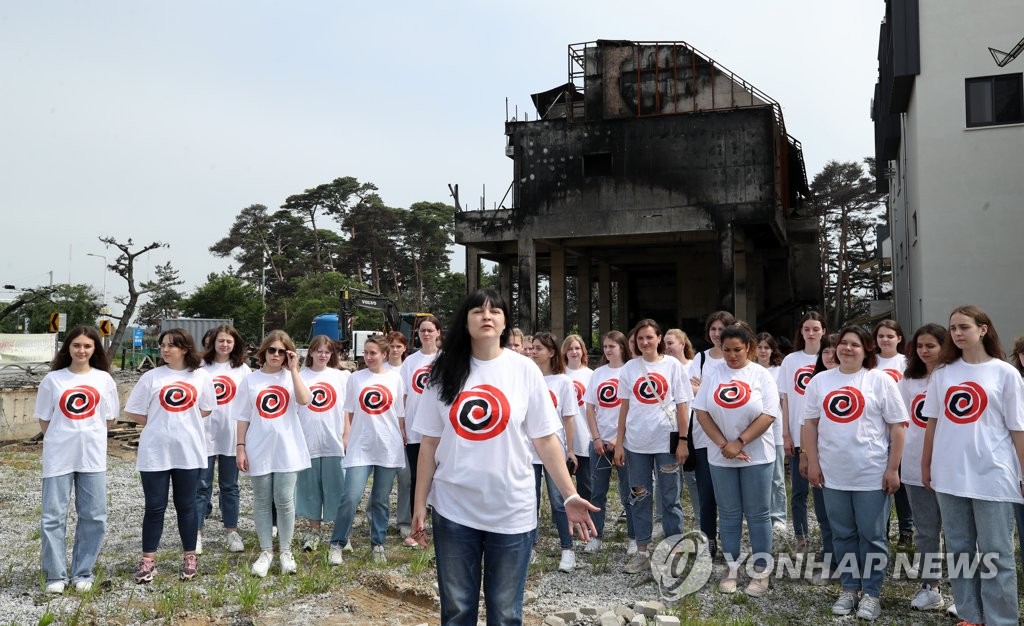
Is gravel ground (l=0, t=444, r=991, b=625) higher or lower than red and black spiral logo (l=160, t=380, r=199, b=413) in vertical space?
lower

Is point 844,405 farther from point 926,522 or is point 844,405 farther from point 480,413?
point 480,413

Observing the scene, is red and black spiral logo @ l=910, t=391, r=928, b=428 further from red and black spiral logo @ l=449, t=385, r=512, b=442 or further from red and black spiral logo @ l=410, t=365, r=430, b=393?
red and black spiral logo @ l=410, t=365, r=430, b=393

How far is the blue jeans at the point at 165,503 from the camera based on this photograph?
218 inches

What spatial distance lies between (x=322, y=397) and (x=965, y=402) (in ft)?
15.9

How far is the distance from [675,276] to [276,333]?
30296mm

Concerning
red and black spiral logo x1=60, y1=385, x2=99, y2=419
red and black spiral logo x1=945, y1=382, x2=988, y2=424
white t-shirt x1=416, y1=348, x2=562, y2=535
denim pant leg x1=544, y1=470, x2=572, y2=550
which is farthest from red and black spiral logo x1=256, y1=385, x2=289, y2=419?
red and black spiral logo x1=945, y1=382, x2=988, y2=424

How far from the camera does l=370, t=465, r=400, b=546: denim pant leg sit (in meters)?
6.32

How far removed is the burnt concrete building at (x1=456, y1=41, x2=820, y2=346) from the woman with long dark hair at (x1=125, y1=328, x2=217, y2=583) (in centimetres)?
1934

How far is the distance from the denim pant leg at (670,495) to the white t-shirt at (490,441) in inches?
112

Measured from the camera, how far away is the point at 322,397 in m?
6.68

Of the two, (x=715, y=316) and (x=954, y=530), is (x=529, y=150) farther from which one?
(x=954, y=530)

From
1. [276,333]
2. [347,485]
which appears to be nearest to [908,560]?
[347,485]

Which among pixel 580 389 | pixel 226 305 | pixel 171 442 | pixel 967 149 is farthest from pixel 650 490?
pixel 226 305

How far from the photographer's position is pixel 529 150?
25250mm
